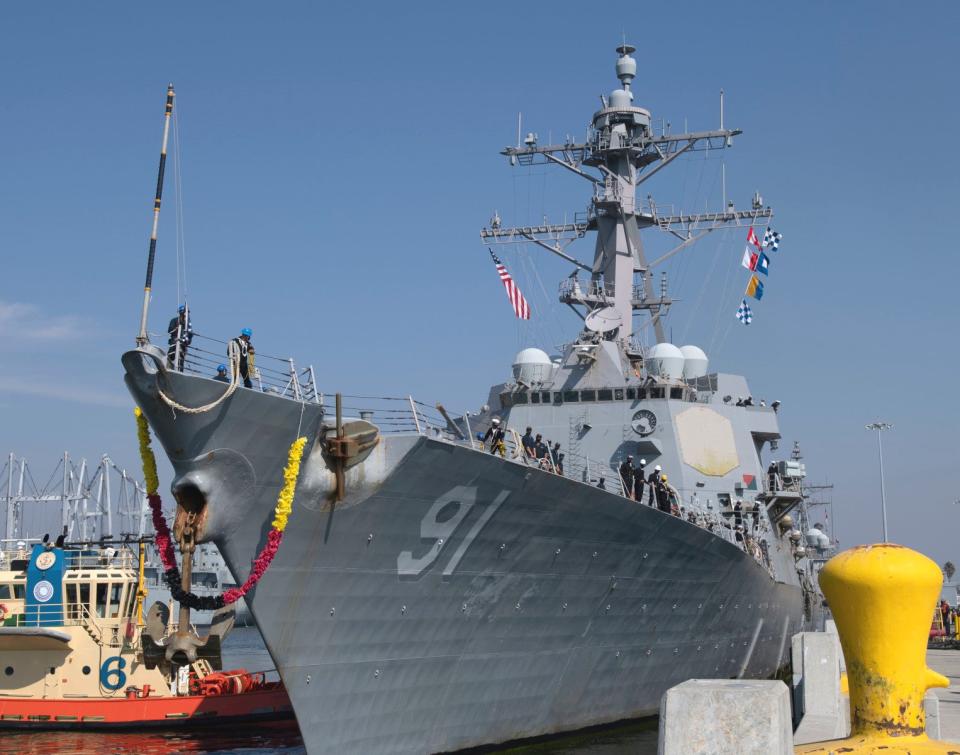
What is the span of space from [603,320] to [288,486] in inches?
486

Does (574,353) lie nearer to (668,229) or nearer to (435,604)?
(668,229)

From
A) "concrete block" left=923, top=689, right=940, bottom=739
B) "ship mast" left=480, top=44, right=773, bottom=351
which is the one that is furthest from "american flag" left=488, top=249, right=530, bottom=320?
"concrete block" left=923, top=689, right=940, bottom=739

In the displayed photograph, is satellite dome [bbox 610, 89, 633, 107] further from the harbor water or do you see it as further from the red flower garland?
the red flower garland

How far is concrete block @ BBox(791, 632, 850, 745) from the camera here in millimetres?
8812

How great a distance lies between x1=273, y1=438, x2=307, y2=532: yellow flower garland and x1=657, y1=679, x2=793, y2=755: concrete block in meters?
6.87

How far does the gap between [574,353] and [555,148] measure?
5889mm

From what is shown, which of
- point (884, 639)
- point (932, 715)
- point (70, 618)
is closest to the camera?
point (884, 639)

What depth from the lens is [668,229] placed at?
24.0m

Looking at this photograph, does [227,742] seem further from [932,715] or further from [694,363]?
[932,715]

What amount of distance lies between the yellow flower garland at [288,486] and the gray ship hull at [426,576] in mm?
123

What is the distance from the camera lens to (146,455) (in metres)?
10.3

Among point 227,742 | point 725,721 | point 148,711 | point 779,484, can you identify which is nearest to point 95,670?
point 148,711

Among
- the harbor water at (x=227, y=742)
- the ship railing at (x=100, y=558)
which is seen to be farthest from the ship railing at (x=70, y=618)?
the harbor water at (x=227, y=742)

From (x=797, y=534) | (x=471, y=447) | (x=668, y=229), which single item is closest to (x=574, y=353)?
(x=668, y=229)
